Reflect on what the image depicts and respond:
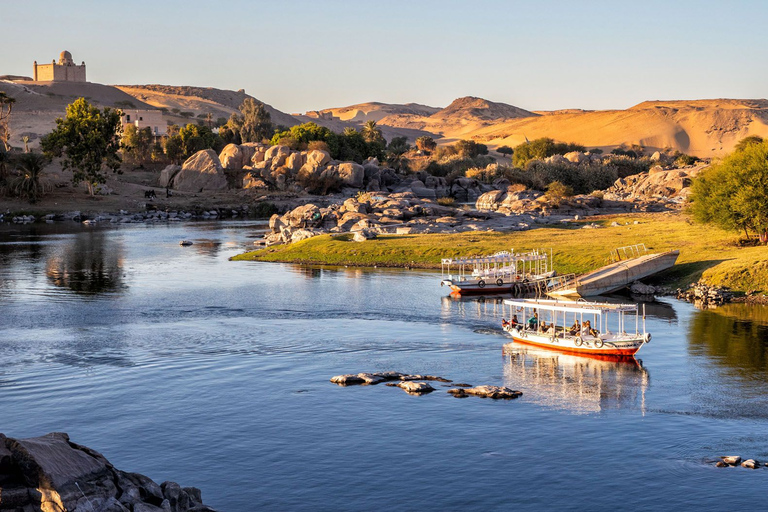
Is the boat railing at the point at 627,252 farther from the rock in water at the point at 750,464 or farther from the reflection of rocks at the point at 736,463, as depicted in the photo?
the rock in water at the point at 750,464

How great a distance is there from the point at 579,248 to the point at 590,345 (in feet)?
111

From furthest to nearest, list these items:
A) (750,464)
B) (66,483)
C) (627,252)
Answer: (627,252), (750,464), (66,483)

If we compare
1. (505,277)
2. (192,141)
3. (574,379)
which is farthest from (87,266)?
(192,141)

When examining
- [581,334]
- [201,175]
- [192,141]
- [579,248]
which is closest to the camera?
[581,334]

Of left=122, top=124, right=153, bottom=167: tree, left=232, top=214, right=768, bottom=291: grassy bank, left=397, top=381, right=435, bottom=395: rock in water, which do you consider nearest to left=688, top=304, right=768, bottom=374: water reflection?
left=232, top=214, right=768, bottom=291: grassy bank

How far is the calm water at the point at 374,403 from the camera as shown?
2531 cm

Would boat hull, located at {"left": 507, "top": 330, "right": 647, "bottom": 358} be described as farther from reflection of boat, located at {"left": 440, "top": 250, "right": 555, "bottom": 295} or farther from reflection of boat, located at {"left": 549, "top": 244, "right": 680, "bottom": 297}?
reflection of boat, located at {"left": 549, "top": 244, "right": 680, "bottom": 297}

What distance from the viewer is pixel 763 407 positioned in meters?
32.7

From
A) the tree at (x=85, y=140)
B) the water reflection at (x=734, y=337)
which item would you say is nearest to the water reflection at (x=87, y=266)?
the water reflection at (x=734, y=337)

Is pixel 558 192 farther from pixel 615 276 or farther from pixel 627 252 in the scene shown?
pixel 615 276

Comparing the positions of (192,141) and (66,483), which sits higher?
(192,141)

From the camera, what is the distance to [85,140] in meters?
146

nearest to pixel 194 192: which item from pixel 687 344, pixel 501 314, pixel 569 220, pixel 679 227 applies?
pixel 569 220

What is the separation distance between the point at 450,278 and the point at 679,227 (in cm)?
3319
